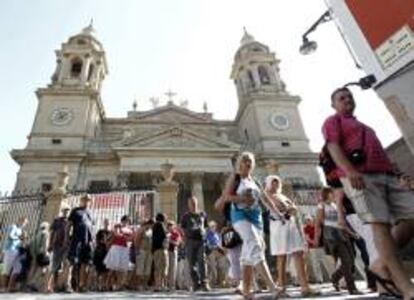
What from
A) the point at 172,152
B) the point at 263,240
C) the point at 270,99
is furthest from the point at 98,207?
the point at 270,99

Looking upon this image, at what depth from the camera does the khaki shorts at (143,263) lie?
1011 centimetres

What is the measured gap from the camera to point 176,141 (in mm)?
30734

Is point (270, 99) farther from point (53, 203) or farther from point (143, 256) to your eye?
point (143, 256)

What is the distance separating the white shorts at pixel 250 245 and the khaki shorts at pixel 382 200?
1.54m

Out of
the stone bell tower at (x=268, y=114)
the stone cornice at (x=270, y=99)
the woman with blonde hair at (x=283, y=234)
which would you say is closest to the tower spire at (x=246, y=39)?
the stone bell tower at (x=268, y=114)

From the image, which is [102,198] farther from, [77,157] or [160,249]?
[77,157]

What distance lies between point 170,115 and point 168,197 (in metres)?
25.8

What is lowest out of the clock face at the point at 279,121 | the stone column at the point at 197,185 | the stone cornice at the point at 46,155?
the stone column at the point at 197,185

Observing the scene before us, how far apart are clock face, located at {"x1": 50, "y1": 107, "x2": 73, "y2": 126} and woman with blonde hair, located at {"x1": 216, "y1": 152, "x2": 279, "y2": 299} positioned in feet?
97.1

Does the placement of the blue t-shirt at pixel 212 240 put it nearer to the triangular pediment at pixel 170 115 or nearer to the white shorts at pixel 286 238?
the white shorts at pixel 286 238

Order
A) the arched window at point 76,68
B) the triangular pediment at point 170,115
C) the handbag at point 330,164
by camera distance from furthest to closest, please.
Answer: the triangular pediment at point 170,115 < the arched window at point 76,68 < the handbag at point 330,164

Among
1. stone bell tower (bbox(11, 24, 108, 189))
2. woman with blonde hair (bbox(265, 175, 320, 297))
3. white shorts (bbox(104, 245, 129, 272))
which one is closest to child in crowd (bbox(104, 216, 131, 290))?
white shorts (bbox(104, 245, 129, 272))

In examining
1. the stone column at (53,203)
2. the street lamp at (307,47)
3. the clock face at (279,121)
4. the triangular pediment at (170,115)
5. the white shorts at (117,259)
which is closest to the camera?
the white shorts at (117,259)

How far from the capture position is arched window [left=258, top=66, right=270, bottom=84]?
126ft
